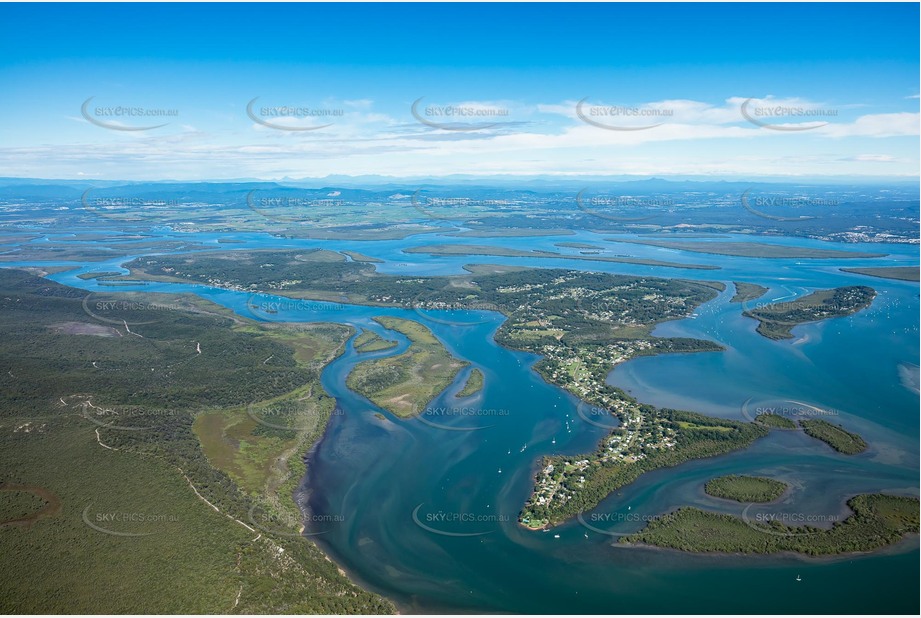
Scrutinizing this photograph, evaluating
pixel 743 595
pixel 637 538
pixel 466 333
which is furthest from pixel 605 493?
pixel 466 333

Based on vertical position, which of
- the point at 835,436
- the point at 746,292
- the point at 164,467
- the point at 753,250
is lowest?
the point at 164,467

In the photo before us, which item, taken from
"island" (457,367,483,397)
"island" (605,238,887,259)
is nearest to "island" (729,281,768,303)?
"island" (605,238,887,259)

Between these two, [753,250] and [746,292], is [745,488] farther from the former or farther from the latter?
[753,250]

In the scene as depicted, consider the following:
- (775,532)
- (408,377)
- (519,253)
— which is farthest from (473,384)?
(519,253)

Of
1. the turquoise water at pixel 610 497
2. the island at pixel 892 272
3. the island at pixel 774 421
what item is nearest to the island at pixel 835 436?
the turquoise water at pixel 610 497

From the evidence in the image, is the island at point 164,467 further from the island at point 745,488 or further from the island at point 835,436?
the island at point 835,436

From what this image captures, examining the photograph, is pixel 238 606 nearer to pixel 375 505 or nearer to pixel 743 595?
pixel 375 505
